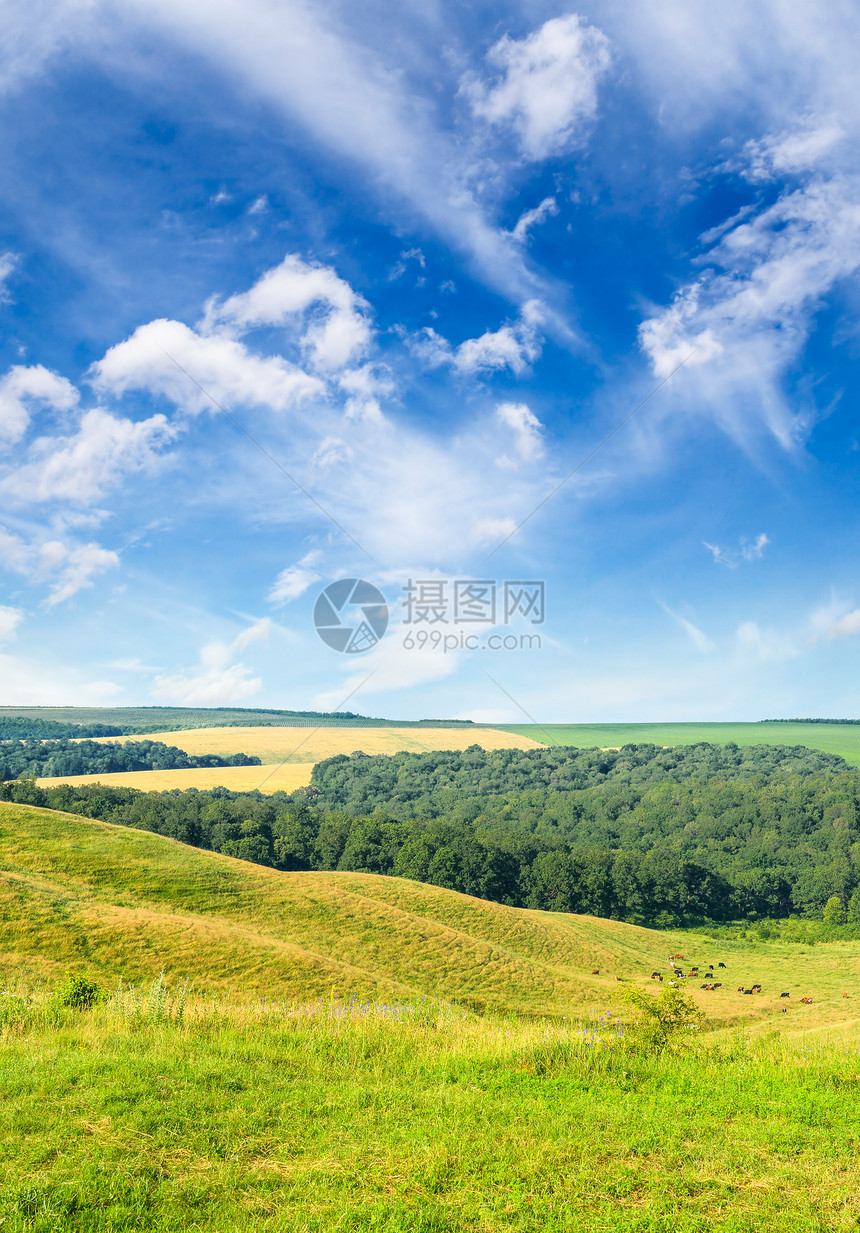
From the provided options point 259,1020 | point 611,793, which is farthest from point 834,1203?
point 611,793

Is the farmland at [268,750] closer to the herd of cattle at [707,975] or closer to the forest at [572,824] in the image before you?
the forest at [572,824]

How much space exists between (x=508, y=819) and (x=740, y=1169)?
5513 inches

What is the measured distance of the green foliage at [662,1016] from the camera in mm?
12508

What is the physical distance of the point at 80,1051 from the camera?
9469 mm

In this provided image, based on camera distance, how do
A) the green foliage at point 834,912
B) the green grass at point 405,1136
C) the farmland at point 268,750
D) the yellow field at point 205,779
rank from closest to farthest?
the green grass at point 405,1136, the green foliage at point 834,912, the yellow field at point 205,779, the farmland at point 268,750

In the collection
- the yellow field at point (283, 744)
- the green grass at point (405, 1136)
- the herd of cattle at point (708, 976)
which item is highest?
the green grass at point (405, 1136)

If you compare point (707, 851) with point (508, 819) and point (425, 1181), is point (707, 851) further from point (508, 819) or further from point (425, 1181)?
point (425, 1181)

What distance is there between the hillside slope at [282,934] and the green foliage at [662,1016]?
84 centimetres

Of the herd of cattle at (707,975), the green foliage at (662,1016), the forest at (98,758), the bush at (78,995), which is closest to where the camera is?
the green foliage at (662,1016)

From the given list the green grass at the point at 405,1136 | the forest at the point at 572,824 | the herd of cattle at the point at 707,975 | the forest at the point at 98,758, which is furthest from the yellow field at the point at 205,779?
the green grass at the point at 405,1136

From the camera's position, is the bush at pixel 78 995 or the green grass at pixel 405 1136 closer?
the green grass at pixel 405 1136

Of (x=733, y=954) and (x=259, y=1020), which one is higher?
(x=259, y=1020)

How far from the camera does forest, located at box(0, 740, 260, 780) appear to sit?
15050cm

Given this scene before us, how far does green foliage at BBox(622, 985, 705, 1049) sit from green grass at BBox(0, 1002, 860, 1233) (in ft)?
4.16
